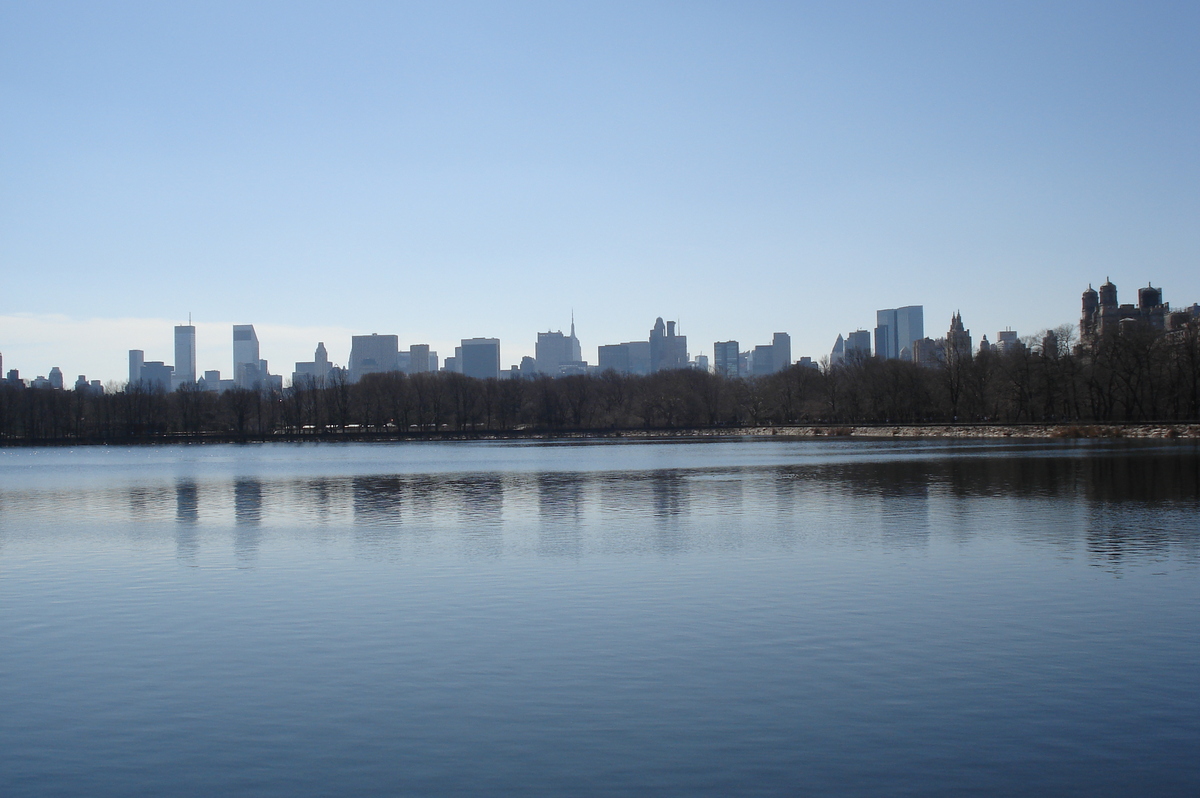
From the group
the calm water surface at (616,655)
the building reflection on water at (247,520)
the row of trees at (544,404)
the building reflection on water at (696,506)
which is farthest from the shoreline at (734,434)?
the building reflection on water at (247,520)

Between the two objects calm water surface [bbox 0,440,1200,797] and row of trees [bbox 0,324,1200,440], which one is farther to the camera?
row of trees [bbox 0,324,1200,440]

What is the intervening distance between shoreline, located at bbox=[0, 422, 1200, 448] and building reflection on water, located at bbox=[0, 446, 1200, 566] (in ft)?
83.6

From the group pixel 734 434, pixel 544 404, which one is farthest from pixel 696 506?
pixel 544 404

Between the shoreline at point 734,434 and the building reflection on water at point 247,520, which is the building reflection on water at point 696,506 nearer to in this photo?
the building reflection on water at point 247,520

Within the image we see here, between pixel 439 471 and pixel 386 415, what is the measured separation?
9776 cm

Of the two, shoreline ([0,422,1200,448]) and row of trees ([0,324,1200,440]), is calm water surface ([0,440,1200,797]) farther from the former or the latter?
row of trees ([0,324,1200,440])

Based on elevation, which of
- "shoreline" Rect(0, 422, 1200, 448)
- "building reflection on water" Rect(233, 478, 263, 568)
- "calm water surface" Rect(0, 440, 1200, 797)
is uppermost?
"shoreline" Rect(0, 422, 1200, 448)

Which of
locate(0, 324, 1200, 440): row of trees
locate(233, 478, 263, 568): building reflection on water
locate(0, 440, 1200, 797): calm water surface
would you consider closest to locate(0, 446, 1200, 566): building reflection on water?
locate(233, 478, 263, 568): building reflection on water

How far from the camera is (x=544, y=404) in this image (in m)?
154

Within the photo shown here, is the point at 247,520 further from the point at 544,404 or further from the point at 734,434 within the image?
the point at 544,404

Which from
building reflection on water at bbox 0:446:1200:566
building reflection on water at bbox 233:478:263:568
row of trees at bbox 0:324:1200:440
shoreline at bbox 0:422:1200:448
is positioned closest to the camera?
→ building reflection on water at bbox 233:478:263:568

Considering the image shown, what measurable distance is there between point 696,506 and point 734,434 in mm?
94614

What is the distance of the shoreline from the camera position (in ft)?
258

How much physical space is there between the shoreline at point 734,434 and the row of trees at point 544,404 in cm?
192
